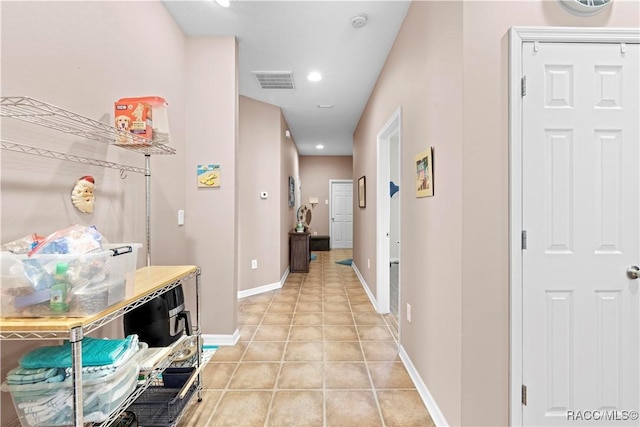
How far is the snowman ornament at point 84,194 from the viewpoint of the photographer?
1320 millimetres

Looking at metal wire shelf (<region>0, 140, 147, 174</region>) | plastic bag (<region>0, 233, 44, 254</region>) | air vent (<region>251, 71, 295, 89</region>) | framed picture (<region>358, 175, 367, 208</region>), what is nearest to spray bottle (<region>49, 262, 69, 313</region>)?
plastic bag (<region>0, 233, 44, 254</region>)

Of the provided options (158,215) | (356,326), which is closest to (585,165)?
(356,326)

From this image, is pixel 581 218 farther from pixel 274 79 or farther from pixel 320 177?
pixel 320 177

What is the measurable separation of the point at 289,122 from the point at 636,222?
467cm

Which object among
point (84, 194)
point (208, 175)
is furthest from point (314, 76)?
point (84, 194)

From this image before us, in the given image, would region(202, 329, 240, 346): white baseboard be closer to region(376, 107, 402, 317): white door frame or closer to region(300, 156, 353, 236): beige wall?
region(376, 107, 402, 317): white door frame

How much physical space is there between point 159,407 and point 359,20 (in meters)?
3.04

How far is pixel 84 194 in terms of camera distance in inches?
53.3

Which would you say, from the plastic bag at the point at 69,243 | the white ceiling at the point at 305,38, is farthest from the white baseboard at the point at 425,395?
the white ceiling at the point at 305,38

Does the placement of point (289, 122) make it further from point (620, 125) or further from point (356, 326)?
point (620, 125)

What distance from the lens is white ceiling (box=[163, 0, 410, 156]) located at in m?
2.13

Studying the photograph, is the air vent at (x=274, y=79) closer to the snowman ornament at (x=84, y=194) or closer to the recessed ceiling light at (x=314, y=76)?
the recessed ceiling light at (x=314, y=76)

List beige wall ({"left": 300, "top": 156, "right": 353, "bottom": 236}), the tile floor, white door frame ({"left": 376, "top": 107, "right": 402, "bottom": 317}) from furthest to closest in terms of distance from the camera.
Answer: beige wall ({"left": 300, "top": 156, "right": 353, "bottom": 236})
white door frame ({"left": 376, "top": 107, "right": 402, "bottom": 317})
the tile floor

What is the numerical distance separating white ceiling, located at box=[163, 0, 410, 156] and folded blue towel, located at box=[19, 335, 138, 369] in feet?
7.87
